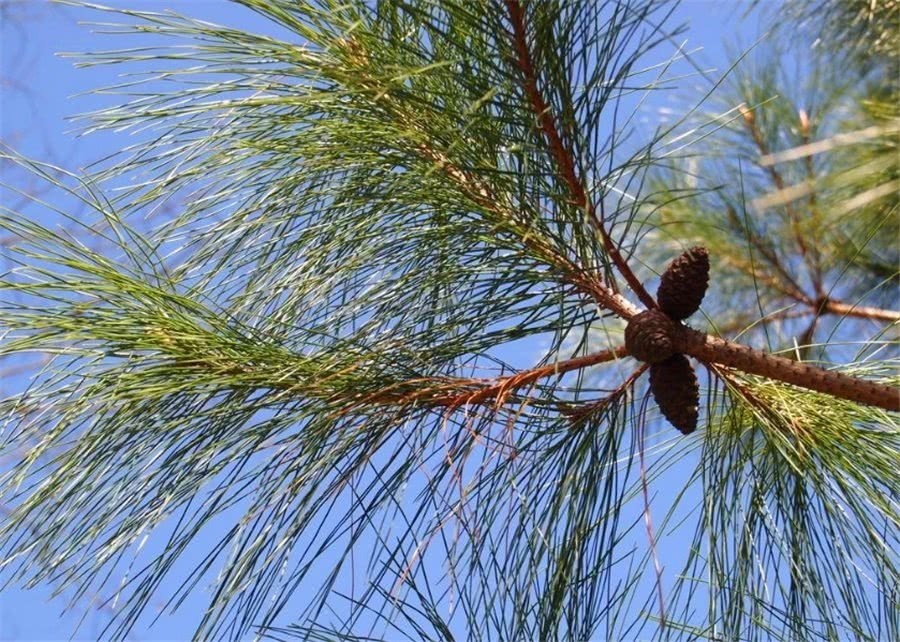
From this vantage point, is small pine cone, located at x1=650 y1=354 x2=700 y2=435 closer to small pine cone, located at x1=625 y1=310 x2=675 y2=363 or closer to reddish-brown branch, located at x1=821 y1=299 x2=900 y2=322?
small pine cone, located at x1=625 y1=310 x2=675 y2=363

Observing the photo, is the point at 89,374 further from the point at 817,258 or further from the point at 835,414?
the point at 817,258

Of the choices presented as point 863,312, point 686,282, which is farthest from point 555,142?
point 863,312

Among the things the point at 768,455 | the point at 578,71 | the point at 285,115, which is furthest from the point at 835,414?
the point at 285,115

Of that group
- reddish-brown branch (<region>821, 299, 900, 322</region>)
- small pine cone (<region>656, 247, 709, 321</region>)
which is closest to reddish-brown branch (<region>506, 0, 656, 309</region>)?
small pine cone (<region>656, 247, 709, 321</region>)

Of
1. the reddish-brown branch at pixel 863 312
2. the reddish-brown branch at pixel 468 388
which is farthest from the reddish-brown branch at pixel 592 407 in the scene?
the reddish-brown branch at pixel 863 312

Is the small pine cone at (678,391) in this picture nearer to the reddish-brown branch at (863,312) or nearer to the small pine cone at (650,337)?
the small pine cone at (650,337)

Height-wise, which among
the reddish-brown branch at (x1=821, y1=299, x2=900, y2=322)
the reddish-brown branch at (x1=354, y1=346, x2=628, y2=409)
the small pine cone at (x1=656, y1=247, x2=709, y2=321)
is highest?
the reddish-brown branch at (x1=821, y1=299, x2=900, y2=322)

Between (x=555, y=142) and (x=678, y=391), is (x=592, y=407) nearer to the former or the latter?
(x=678, y=391)
